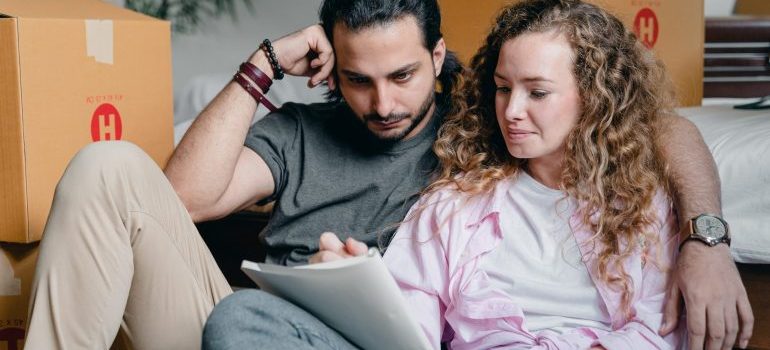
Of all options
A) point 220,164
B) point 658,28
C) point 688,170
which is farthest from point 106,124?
point 658,28

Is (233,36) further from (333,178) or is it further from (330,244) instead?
(330,244)

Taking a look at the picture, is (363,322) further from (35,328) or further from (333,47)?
(333,47)

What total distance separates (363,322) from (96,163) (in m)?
0.43

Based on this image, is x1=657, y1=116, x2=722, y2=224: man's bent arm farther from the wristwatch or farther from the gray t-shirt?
the gray t-shirt

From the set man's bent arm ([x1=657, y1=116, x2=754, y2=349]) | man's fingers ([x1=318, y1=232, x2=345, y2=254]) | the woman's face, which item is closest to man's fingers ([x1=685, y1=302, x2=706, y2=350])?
man's bent arm ([x1=657, y1=116, x2=754, y2=349])

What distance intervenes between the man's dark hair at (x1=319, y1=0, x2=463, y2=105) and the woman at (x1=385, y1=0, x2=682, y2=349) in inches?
6.9

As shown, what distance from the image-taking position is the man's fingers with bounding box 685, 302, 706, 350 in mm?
1224

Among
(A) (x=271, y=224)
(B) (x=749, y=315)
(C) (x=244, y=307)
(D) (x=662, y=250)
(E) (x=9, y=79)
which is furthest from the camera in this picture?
(A) (x=271, y=224)

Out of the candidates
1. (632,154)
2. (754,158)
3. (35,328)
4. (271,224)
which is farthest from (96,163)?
(754,158)

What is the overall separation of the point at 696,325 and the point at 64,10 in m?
1.12

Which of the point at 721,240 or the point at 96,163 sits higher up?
the point at 96,163

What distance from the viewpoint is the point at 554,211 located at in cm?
141

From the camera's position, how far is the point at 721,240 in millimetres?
1273

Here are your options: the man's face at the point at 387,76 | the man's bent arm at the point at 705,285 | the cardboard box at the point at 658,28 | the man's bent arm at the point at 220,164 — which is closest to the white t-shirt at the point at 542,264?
the man's bent arm at the point at 705,285
